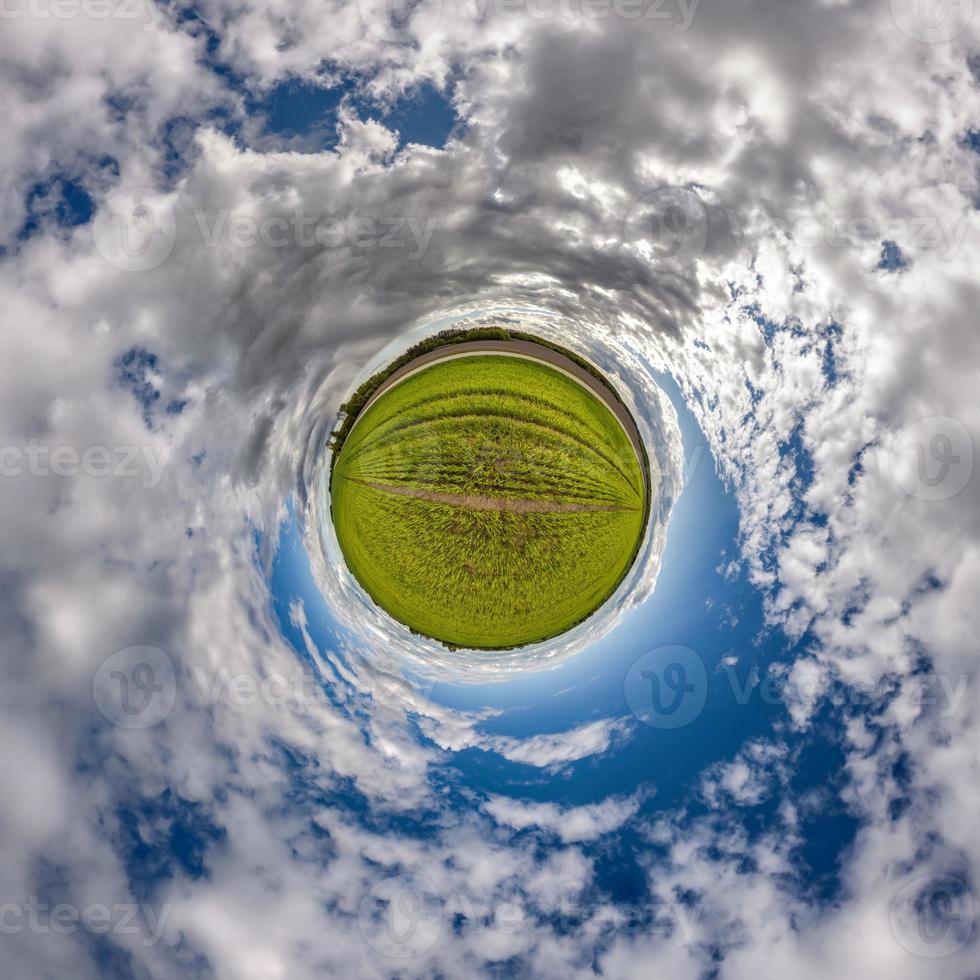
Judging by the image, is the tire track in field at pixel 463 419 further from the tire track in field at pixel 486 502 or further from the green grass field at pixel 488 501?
the tire track in field at pixel 486 502

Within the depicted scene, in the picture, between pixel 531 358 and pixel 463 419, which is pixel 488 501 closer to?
pixel 463 419

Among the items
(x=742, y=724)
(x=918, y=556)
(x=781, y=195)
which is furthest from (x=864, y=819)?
(x=781, y=195)

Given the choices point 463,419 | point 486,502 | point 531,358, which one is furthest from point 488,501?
point 531,358

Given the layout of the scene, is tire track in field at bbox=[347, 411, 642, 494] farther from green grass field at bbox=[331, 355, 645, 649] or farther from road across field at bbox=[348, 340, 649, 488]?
road across field at bbox=[348, 340, 649, 488]

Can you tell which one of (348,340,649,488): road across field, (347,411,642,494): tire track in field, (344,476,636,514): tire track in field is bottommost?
(344,476,636,514): tire track in field

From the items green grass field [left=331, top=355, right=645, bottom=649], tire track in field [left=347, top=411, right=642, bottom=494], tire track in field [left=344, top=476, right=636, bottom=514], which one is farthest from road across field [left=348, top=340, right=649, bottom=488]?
tire track in field [left=344, top=476, right=636, bottom=514]

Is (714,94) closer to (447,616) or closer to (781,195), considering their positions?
(781,195)
